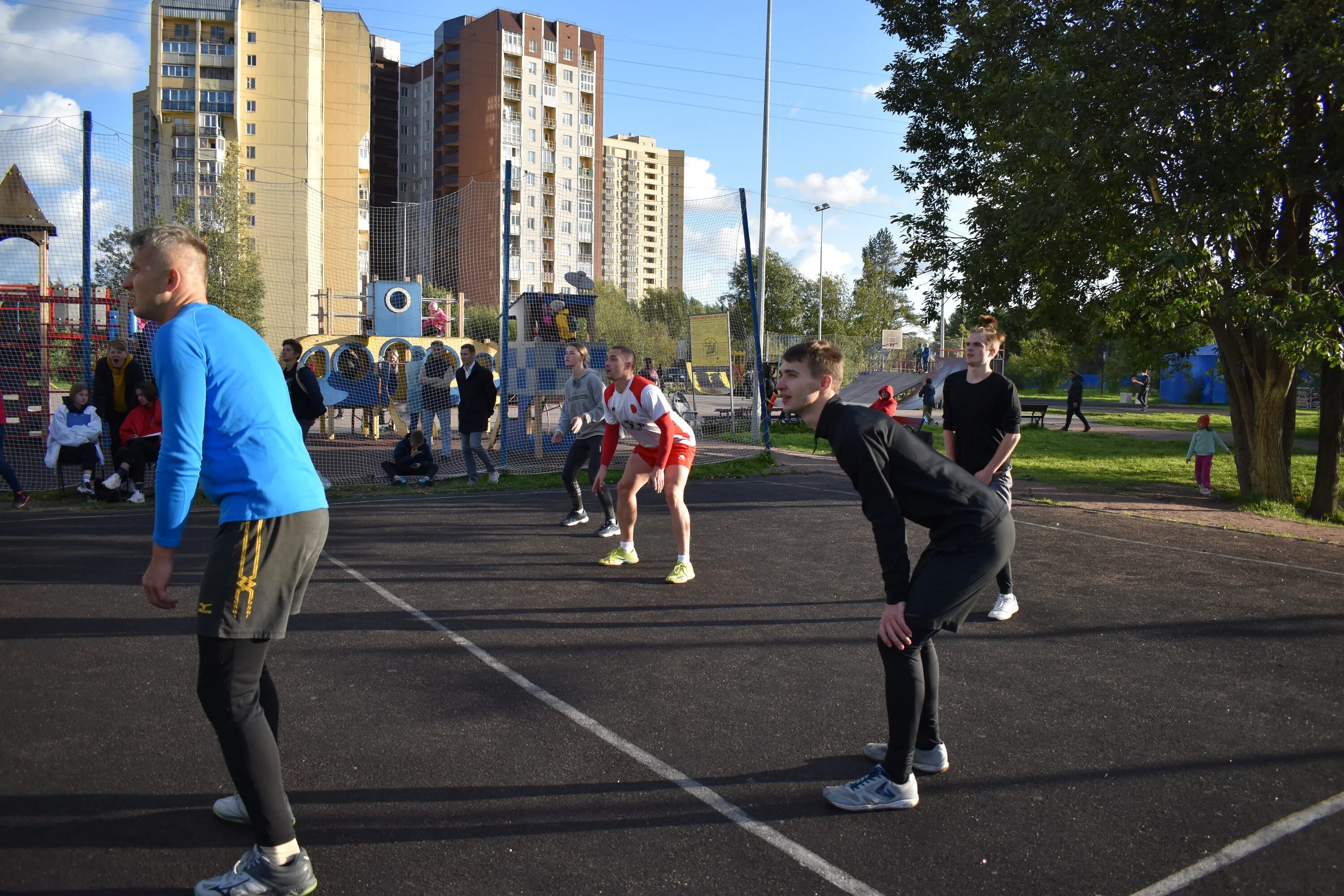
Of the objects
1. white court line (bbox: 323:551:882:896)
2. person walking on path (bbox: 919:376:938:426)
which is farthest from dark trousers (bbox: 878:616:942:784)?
person walking on path (bbox: 919:376:938:426)

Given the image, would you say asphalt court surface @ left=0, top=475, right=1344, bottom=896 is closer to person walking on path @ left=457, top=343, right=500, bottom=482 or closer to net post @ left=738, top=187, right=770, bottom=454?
person walking on path @ left=457, top=343, right=500, bottom=482

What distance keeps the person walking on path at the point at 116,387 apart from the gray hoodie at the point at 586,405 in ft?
19.4

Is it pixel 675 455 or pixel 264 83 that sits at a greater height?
pixel 264 83

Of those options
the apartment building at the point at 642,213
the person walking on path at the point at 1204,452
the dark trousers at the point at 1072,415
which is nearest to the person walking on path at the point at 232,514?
the person walking on path at the point at 1204,452

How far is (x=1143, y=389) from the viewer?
138 ft

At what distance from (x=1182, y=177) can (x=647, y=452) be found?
24.6 feet

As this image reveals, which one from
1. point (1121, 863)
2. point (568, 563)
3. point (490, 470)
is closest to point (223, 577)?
point (1121, 863)

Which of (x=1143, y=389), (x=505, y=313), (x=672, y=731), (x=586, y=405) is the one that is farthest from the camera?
(x=1143, y=389)

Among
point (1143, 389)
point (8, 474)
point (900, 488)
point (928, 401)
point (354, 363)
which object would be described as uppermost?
point (1143, 389)

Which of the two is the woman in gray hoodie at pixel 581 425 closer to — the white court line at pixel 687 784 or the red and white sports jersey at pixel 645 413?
the red and white sports jersey at pixel 645 413

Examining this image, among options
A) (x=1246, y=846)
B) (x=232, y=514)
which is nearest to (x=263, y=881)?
(x=232, y=514)

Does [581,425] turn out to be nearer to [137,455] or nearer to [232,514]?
[137,455]

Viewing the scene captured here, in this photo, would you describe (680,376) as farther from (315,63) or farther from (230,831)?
(315,63)

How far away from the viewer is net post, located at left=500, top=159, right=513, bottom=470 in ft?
43.4
